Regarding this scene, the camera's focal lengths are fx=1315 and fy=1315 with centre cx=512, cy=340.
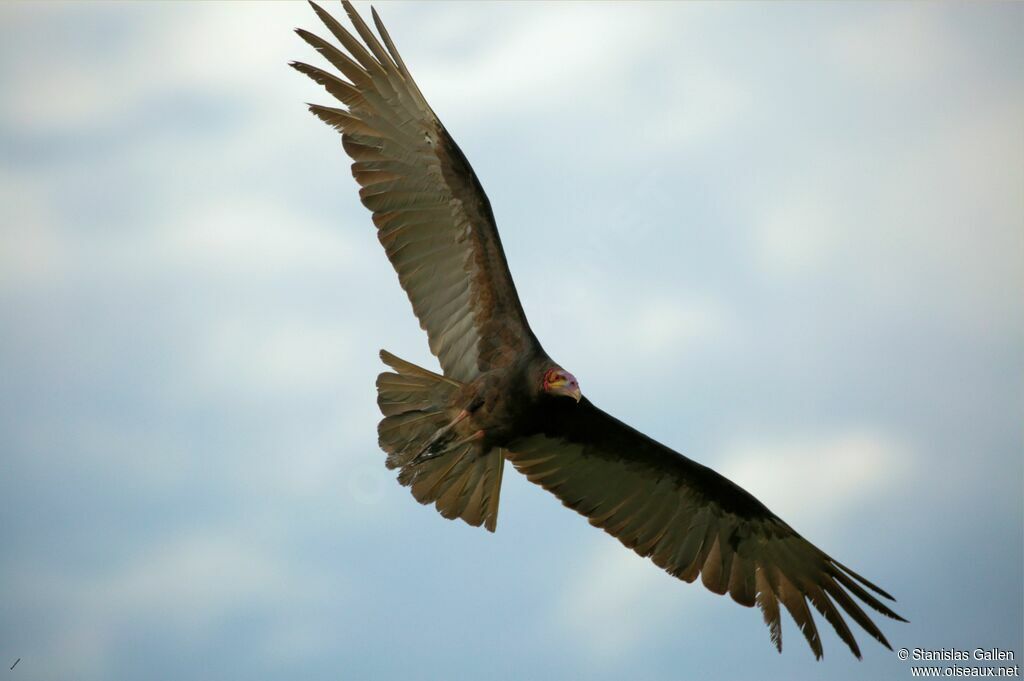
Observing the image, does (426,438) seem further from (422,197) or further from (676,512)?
→ (676,512)

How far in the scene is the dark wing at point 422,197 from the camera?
1077 cm

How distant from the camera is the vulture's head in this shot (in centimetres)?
1044

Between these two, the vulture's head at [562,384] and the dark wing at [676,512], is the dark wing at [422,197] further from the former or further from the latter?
the dark wing at [676,512]

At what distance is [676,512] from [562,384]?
206 cm

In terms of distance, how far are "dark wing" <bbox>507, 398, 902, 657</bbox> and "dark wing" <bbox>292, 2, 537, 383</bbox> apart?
3.44 feet

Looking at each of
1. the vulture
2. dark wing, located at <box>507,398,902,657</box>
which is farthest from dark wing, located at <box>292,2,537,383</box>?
dark wing, located at <box>507,398,902,657</box>

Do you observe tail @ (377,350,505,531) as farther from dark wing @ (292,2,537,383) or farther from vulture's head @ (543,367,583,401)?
vulture's head @ (543,367,583,401)

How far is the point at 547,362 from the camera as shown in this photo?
1073cm

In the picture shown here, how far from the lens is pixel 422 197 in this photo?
10.9m

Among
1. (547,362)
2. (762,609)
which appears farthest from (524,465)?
(762,609)

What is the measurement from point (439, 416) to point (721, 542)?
9.31 ft

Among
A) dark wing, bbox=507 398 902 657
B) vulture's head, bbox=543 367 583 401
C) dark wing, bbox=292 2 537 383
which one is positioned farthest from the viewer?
dark wing, bbox=507 398 902 657

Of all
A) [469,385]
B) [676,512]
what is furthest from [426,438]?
[676,512]

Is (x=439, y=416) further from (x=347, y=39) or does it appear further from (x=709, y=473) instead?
(x=347, y=39)
